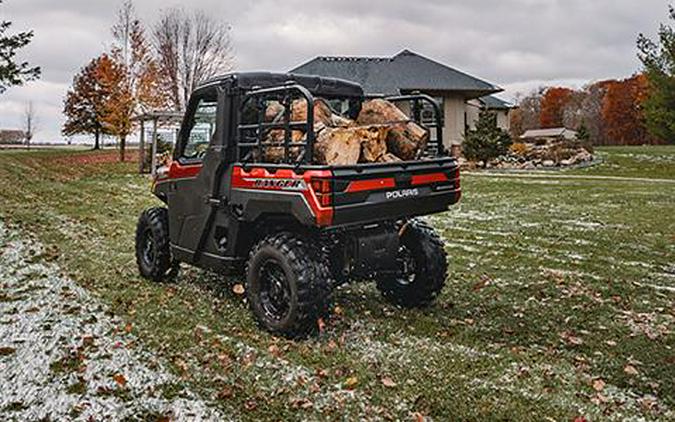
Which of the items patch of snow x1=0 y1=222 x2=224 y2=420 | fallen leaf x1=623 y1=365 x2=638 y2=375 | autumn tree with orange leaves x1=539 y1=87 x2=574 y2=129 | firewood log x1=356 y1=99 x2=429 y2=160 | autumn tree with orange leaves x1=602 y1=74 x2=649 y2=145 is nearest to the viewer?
patch of snow x1=0 y1=222 x2=224 y2=420

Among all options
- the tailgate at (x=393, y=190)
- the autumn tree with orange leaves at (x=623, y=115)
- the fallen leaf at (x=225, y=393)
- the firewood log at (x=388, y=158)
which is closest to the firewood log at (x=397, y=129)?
the firewood log at (x=388, y=158)

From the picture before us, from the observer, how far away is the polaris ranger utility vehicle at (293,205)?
4.29 m

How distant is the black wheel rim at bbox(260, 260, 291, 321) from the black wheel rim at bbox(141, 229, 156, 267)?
214 cm

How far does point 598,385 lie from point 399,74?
28662 mm

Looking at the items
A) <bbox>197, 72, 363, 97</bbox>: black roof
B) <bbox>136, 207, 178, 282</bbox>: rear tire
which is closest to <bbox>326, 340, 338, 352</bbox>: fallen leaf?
<bbox>197, 72, 363, 97</bbox>: black roof

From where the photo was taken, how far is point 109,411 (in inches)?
133

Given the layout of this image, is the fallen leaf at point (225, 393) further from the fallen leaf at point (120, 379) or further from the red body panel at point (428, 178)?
the red body panel at point (428, 178)

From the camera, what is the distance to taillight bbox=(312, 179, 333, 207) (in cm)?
407

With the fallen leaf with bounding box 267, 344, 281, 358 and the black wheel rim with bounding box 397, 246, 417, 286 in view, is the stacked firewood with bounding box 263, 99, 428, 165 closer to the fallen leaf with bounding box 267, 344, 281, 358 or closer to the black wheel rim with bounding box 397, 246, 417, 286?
the black wheel rim with bounding box 397, 246, 417, 286

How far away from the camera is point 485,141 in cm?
2519

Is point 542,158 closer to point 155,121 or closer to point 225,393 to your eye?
point 155,121

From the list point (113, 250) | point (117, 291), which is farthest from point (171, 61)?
point (117, 291)

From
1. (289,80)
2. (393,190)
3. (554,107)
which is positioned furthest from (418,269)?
(554,107)

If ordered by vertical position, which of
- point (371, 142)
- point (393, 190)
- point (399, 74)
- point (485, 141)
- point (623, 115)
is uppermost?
point (623, 115)
